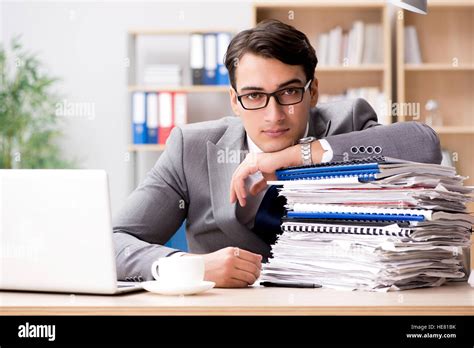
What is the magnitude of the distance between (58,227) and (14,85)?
3.80 metres

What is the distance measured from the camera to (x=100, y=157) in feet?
17.0

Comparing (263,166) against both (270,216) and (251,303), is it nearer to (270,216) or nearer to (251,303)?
(270,216)

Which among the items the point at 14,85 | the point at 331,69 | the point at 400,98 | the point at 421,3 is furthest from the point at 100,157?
the point at 421,3

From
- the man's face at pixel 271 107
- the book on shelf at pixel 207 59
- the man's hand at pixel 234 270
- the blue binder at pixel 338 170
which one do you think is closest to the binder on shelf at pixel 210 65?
the book on shelf at pixel 207 59

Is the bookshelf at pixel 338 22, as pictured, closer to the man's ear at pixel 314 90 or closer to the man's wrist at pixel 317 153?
the man's ear at pixel 314 90

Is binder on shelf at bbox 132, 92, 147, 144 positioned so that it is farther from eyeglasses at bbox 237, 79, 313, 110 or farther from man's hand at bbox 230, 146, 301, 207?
man's hand at bbox 230, 146, 301, 207

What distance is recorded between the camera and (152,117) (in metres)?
4.77

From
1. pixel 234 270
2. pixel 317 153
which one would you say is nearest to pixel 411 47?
pixel 317 153

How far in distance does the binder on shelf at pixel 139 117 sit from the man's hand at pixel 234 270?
129 inches

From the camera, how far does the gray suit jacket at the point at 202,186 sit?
6.79 feet
